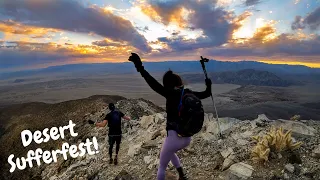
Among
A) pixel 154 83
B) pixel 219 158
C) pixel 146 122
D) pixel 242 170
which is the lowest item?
pixel 146 122

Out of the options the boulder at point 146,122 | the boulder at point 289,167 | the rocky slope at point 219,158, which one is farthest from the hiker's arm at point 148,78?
the boulder at point 146,122

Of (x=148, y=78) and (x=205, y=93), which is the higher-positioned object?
(x=148, y=78)

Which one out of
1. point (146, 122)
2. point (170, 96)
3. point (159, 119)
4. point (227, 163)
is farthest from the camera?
point (146, 122)

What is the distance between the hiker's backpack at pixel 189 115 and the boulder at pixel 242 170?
113 inches

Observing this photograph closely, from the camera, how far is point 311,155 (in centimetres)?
648

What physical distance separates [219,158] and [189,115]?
3.91 meters

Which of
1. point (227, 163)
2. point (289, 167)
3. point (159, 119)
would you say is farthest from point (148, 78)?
point (159, 119)

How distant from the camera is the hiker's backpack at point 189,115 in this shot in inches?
153

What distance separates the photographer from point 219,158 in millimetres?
7266

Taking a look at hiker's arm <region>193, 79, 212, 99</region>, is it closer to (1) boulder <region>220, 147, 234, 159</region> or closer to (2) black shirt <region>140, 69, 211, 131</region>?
(2) black shirt <region>140, 69, 211, 131</region>

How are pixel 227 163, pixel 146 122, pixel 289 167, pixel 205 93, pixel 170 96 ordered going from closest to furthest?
1. pixel 170 96
2. pixel 205 93
3. pixel 289 167
4. pixel 227 163
5. pixel 146 122

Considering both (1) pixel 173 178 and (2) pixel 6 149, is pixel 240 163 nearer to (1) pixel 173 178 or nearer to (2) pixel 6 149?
(1) pixel 173 178

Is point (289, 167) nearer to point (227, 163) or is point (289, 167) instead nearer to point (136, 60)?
point (227, 163)

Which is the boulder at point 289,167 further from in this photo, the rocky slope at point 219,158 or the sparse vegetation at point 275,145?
the sparse vegetation at point 275,145
